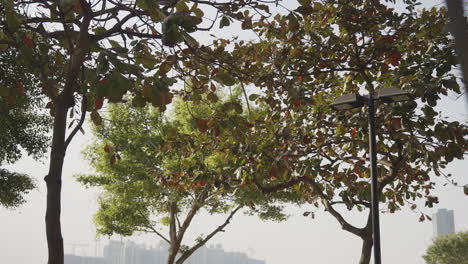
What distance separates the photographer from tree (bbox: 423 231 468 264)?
4147 centimetres

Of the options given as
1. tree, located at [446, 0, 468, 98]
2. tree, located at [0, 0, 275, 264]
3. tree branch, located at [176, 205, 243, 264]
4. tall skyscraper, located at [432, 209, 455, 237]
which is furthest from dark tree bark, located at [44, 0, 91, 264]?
tall skyscraper, located at [432, 209, 455, 237]

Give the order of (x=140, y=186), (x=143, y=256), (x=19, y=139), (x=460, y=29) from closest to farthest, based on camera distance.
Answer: (x=460, y=29)
(x=19, y=139)
(x=140, y=186)
(x=143, y=256)

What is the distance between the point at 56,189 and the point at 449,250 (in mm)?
45002

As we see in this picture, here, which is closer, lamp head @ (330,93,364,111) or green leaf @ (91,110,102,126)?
green leaf @ (91,110,102,126)

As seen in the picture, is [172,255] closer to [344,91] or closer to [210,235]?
[210,235]

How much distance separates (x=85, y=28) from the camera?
3.72 m

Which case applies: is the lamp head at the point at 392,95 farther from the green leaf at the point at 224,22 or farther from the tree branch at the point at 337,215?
the green leaf at the point at 224,22

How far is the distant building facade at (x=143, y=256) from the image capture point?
129 metres

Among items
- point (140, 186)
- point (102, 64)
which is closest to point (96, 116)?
point (102, 64)

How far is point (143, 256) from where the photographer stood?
150 meters

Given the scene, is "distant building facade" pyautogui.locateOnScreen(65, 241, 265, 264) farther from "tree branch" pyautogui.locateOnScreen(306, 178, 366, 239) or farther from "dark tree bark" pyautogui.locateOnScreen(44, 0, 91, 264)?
"dark tree bark" pyautogui.locateOnScreen(44, 0, 91, 264)

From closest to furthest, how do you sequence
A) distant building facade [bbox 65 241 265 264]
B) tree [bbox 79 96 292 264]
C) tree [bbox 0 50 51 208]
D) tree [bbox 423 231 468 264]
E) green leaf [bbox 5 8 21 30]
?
green leaf [bbox 5 8 21 30] → tree [bbox 0 50 51 208] → tree [bbox 79 96 292 264] → tree [bbox 423 231 468 264] → distant building facade [bbox 65 241 265 264]

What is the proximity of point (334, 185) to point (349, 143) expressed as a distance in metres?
0.77

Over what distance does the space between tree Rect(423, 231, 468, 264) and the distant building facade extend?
3097 inches
